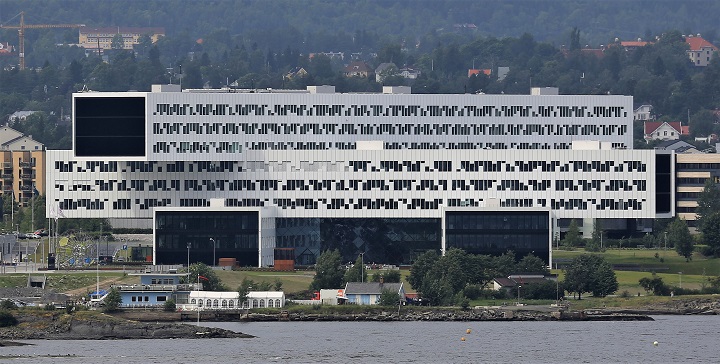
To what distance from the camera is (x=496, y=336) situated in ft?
583

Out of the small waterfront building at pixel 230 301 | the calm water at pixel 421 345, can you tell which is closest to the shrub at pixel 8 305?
the calm water at pixel 421 345

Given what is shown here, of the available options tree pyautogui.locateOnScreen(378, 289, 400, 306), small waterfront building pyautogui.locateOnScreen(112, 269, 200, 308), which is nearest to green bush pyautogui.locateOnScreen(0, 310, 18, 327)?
small waterfront building pyautogui.locateOnScreen(112, 269, 200, 308)

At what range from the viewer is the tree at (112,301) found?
626 feet

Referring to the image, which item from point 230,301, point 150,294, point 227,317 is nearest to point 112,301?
point 150,294

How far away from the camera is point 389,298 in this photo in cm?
19700

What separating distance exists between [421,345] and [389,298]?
25.8 meters

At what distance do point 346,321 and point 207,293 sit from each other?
45.0 ft

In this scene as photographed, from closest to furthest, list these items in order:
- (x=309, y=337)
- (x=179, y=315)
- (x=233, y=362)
Result: 1. (x=233, y=362)
2. (x=309, y=337)
3. (x=179, y=315)

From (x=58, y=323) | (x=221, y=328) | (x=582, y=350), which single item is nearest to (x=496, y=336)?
(x=582, y=350)

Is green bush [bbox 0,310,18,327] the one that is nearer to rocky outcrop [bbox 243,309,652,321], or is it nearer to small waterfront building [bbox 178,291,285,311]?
small waterfront building [bbox 178,291,285,311]

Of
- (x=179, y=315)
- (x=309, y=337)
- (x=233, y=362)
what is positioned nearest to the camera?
(x=233, y=362)

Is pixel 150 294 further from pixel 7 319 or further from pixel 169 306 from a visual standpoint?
pixel 7 319

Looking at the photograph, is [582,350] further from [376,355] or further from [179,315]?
[179,315]

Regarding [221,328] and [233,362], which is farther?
[221,328]
